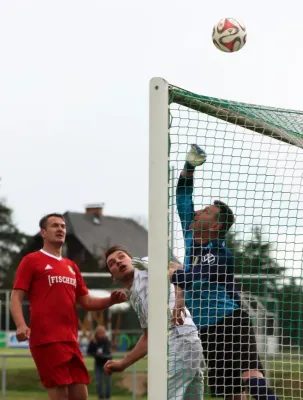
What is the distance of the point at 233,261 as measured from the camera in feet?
23.1

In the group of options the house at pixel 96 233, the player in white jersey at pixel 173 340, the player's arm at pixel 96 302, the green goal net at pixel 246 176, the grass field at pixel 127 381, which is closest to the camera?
the green goal net at pixel 246 176

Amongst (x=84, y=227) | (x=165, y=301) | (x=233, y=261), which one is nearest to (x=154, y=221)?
(x=165, y=301)

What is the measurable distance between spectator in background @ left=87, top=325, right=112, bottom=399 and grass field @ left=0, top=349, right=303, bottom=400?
355 mm

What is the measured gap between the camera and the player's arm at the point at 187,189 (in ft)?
22.2

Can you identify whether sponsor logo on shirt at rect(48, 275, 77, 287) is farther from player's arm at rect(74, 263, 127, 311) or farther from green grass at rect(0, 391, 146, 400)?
green grass at rect(0, 391, 146, 400)

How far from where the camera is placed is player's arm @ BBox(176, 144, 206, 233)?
6781mm

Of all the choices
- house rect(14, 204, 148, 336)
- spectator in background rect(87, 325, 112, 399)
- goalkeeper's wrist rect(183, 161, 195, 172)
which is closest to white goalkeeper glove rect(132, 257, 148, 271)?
goalkeeper's wrist rect(183, 161, 195, 172)

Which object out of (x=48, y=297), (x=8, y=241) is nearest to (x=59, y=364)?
(x=48, y=297)

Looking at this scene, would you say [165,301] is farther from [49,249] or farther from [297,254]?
[49,249]

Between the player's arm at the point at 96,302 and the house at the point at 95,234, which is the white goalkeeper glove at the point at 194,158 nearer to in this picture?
the player's arm at the point at 96,302

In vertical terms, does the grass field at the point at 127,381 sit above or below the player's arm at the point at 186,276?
below

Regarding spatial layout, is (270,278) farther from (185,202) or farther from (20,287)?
(20,287)

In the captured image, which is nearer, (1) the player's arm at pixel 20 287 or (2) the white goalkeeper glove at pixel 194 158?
(2) the white goalkeeper glove at pixel 194 158

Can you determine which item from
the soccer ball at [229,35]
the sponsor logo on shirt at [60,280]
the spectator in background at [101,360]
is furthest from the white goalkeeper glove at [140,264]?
the spectator in background at [101,360]
